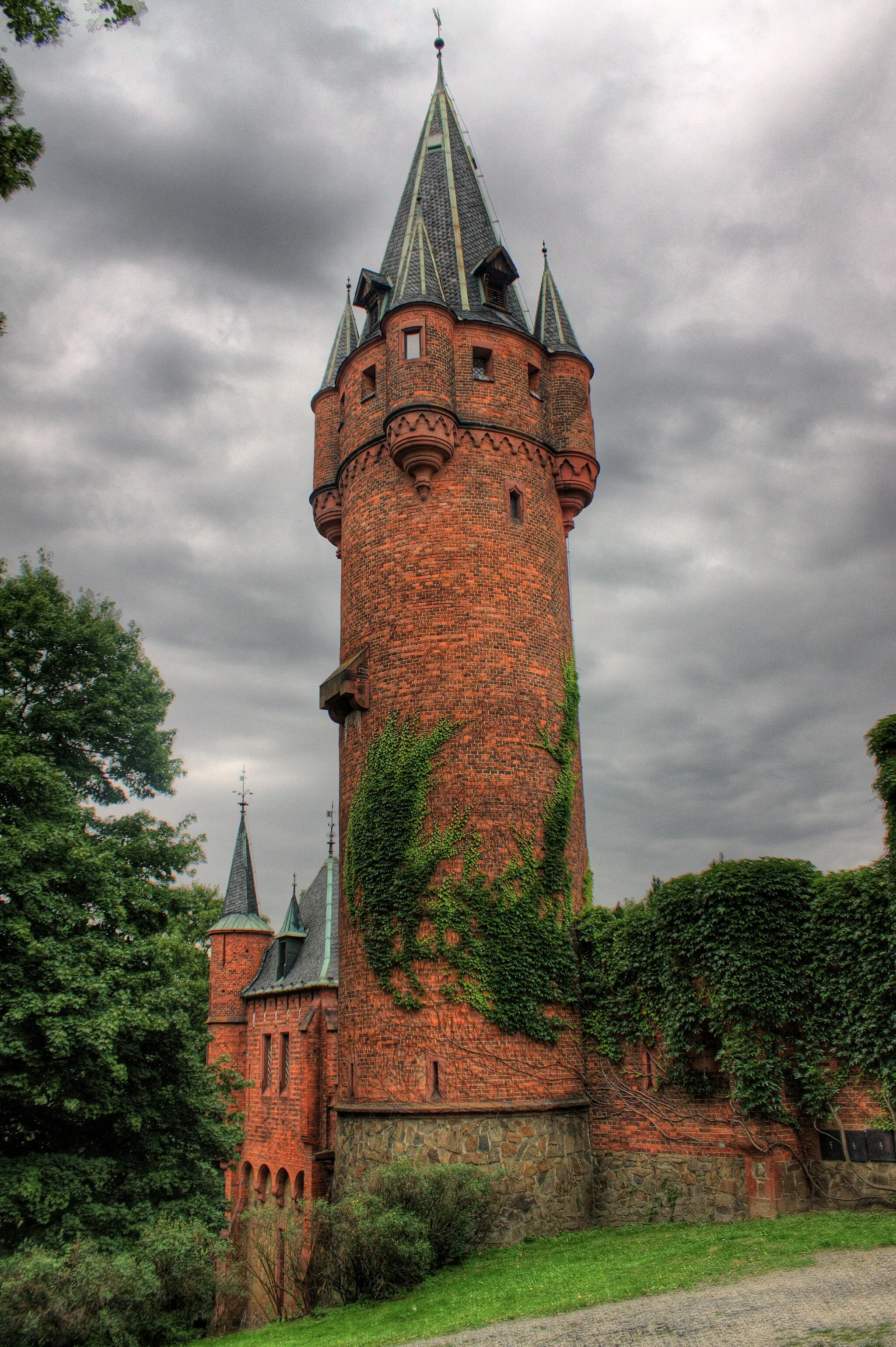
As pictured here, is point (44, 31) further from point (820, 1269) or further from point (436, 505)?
point (820, 1269)

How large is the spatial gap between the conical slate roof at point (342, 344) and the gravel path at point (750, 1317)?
18895 millimetres

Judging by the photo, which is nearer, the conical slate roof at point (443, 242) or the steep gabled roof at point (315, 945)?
the conical slate roof at point (443, 242)

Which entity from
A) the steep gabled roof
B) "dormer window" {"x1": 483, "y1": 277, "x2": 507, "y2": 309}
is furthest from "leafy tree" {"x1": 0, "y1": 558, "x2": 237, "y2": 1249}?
"dormer window" {"x1": 483, "y1": 277, "x2": 507, "y2": 309}

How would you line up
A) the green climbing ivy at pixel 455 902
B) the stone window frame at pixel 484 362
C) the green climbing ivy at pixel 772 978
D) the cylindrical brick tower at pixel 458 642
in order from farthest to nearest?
1. the stone window frame at pixel 484 362
2. the green climbing ivy at pixel 455 902
3. the cylindrical brick tower at pixel 458 642
4. the green climbing ivy at pixel 772 978

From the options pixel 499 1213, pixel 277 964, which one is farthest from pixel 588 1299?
pixel 277 964

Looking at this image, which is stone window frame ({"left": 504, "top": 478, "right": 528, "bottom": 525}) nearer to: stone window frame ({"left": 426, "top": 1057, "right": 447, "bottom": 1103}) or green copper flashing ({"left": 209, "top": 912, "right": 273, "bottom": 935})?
stone window frame ({"left": 426, "top": 1057, "right": 447, "bottom": 1103})

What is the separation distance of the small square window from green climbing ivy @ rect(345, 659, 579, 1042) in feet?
24.9

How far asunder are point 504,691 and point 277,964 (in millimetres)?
15334

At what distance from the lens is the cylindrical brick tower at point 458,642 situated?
51.3 ft

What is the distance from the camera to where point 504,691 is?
17.6m

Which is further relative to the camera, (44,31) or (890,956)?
(890,956)

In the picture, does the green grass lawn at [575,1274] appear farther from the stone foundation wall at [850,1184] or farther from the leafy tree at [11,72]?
the leafy tree at [11,72]

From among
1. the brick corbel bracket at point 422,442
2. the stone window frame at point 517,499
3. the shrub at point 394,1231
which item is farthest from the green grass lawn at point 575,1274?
the brick corbel bracket at point 422,442

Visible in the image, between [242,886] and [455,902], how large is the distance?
1764 centimetres
